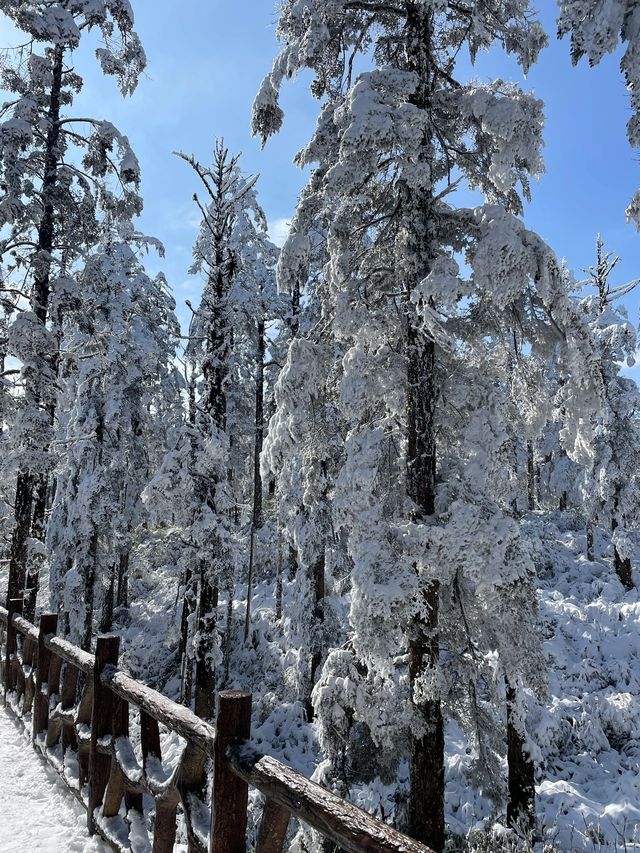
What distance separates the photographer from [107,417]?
19.3 meters

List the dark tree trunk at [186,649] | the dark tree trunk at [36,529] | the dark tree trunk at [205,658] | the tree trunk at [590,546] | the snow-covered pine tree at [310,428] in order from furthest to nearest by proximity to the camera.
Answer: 1. the tree trunk at [590,546]
2. the dark tree trunk at [186,649]
3. the dark tree trunk at [205,658]
4. the dark tree trunk at [36,529]
5. the snow-covered pine tree at [310,428]

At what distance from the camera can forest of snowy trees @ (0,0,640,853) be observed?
6.68 metres

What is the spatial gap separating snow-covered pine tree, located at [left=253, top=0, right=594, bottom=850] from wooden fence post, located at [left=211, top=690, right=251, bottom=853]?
331 cm

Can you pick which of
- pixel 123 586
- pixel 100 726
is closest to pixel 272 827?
pixel 100 726

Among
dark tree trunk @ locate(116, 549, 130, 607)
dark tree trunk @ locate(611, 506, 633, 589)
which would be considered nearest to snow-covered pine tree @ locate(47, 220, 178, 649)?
dark tree trunk @ locate(116, 549, 130, 607)

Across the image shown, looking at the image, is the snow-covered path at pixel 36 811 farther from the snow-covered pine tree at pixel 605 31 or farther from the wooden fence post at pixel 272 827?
the snow-covered pine tree at pixel 605 31

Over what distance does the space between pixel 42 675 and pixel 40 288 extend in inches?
349

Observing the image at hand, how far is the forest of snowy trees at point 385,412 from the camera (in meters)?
6.68

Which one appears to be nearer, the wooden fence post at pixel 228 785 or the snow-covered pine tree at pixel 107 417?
the wooden fence post at pixel 228 785

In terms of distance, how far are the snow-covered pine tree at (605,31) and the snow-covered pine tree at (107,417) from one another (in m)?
14.8

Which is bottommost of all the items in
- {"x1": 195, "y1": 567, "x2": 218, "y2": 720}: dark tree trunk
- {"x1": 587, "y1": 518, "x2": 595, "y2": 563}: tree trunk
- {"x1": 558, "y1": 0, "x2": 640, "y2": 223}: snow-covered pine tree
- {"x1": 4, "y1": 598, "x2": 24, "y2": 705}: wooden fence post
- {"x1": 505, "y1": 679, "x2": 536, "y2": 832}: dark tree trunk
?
{"x1": 505, "y1": 679, "x2": 536, "y2": 832}: dark tree trunk

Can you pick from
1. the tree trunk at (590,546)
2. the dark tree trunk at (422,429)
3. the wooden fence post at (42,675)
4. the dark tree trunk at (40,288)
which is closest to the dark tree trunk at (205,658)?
the dark tree trunk at (40,288)

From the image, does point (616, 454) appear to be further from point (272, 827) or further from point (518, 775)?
point (272, 827)

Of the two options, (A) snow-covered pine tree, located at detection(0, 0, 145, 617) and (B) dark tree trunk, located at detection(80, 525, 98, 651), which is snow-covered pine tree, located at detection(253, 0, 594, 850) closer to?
(A) snow-covered pine tree, located at detection(0, 0, 145, 617)
